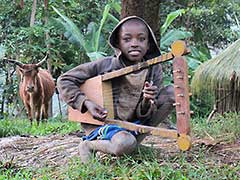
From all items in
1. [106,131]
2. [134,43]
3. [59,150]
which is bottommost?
[59,150]

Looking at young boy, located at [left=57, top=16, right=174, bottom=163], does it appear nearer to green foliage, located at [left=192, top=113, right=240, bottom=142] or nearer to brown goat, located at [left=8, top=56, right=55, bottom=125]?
green foliage, located at [left=192, top=113, right=240, bottom=142]

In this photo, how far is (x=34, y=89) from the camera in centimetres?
1026

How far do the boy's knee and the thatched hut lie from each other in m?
3.79

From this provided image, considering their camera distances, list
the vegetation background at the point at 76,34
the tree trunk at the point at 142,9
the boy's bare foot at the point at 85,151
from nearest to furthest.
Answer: the boy's bare foot at the point at 85,151 < the tree trunk at the point at 142,9 < the vegetation background at the point at 76,34

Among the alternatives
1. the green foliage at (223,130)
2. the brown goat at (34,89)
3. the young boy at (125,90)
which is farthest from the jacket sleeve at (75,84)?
the brown goat at (34,89)

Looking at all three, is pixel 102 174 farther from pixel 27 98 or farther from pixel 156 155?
pixel 27 98

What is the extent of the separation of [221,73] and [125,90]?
367cm

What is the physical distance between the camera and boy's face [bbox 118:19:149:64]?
13.7 feet

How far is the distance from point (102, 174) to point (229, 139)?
1.96 metres

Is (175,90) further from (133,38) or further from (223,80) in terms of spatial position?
(223,80)

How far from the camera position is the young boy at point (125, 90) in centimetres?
413

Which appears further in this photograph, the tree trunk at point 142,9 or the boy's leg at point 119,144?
the tree trunk at point 142,9

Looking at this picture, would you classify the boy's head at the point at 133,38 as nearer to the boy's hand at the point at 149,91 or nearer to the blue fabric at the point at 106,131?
the boy's hand at the point at 149,91

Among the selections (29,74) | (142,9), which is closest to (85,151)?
(142,9)
